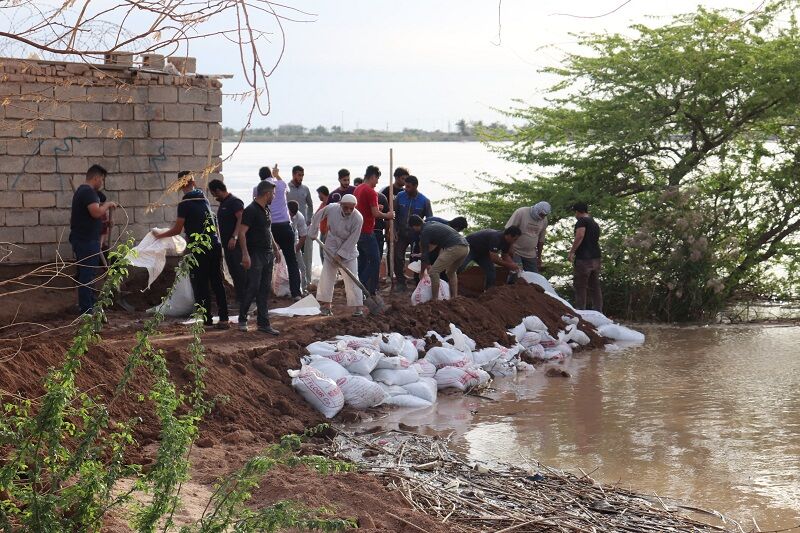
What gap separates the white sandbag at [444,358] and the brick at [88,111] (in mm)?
5217

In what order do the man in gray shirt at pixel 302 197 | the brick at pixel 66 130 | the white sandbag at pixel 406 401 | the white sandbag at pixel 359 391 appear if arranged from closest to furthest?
the white sandbag at pixel 359 391, the white sandbag at pixel 406 401, the brick at pixel 66 130, the man in gray shirt at pixel 302 197

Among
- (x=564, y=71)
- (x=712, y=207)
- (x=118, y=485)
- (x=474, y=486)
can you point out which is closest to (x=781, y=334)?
(x=712, y=207)

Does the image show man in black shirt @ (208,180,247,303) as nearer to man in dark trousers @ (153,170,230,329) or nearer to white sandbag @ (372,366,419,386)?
man in dark trousers @ (153,170,230,329)

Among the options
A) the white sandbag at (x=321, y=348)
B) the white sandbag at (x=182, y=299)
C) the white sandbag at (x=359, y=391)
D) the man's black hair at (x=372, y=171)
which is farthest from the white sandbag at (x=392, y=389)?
the man's black hair at (x=372, y=171)

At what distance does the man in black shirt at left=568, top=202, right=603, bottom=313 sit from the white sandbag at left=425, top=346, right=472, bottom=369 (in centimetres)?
351

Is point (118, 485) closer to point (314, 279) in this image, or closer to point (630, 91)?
point (314, 279)

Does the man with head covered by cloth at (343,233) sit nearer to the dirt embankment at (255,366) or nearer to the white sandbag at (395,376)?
the dirt embankment at (255,366)

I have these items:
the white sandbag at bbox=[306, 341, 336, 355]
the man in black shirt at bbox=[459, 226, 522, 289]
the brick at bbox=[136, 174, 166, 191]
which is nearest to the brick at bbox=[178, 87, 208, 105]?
the brick at bbox=[136, 174, 166, 191]

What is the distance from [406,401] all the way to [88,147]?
18.6 feet

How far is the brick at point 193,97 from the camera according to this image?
516 inches

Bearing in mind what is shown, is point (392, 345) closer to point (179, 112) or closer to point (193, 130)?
point (193, 130)

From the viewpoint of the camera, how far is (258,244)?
33.4ft

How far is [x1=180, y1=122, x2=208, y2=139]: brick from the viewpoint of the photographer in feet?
43.2

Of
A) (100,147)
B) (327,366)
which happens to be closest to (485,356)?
(327,366)
